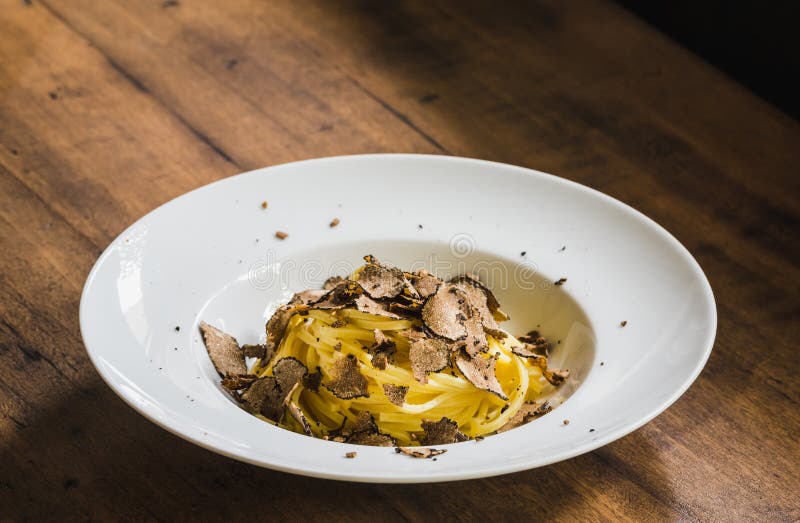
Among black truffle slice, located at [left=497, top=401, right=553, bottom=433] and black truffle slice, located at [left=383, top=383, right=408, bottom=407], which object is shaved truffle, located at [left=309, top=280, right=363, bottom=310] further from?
black truffle slice, located at [left=497, top=401, right=553, bottom=433]

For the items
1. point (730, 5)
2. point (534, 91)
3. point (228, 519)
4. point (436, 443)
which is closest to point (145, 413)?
point (228, 519)

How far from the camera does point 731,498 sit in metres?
1.47

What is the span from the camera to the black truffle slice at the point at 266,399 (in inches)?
55.3

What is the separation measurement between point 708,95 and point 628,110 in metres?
0.26

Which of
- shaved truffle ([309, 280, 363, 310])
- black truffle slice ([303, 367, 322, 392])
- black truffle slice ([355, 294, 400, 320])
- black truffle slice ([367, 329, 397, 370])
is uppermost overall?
black truffle slice ([355, 294, 400, 320])

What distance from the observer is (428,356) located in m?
1.42

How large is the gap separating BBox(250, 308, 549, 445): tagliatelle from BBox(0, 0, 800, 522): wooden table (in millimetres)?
114

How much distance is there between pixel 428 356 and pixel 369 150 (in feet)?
2.94

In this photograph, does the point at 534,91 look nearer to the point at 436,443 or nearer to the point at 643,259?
Result: the point at 643,259

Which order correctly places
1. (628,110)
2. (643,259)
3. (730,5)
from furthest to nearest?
(730,5) → (628,110) → (643,259)

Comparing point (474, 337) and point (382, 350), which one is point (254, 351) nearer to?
point (382, 350)

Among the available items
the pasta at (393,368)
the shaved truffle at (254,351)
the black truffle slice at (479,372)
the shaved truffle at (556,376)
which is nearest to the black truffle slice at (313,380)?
the pasta at (393,368)

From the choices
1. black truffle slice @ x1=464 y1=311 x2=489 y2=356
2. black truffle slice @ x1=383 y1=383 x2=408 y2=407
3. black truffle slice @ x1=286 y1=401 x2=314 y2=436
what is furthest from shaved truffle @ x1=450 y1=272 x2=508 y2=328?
black truffle slice @ x1=286 y1=401 x2=314 y2=436

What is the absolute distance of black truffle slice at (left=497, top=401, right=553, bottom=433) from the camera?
1436mm
